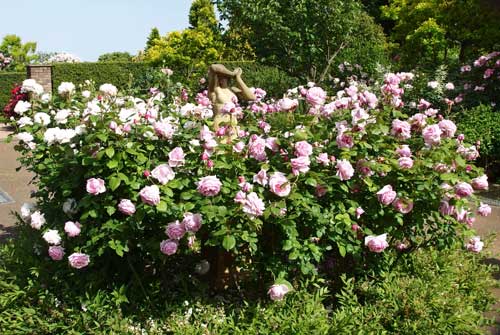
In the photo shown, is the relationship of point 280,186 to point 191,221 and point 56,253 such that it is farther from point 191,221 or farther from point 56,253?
point 56,253

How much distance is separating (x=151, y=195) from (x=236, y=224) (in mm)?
447

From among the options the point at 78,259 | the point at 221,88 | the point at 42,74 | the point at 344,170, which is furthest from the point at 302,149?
the point at 42,74

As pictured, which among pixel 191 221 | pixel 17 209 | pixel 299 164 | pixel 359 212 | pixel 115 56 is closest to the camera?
pixel 191 221

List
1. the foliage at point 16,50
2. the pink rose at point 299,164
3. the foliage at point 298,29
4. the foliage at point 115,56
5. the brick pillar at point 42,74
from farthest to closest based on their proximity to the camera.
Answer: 1. the foliage at point 115,56
2. the foliage at point 16,50
3. the brick pillar at point 42,74
4. the foliage at point 298,29
5. the pink rose at point 299,164

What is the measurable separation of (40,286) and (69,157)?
78 cm

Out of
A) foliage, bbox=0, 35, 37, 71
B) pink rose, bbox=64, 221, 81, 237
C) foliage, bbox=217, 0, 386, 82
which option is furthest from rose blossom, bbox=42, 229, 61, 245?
foliage, bbox=0, 35, 37, 71

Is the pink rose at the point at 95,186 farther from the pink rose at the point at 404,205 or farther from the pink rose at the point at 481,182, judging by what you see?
the pink rose at the point at 481,182

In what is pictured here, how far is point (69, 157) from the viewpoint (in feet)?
10.1

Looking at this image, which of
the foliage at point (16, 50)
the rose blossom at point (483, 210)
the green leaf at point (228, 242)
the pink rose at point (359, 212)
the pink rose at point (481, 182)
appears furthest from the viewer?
the foliage at point (16, 50)

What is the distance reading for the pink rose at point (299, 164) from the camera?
2775 millimetres

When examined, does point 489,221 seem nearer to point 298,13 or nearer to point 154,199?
point 154,199

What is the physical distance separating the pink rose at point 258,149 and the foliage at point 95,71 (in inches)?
570

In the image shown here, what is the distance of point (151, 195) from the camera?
8.50ft

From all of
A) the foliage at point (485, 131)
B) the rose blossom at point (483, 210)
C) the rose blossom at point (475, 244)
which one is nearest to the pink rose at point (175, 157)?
the rose blossom at point (483, 210)
